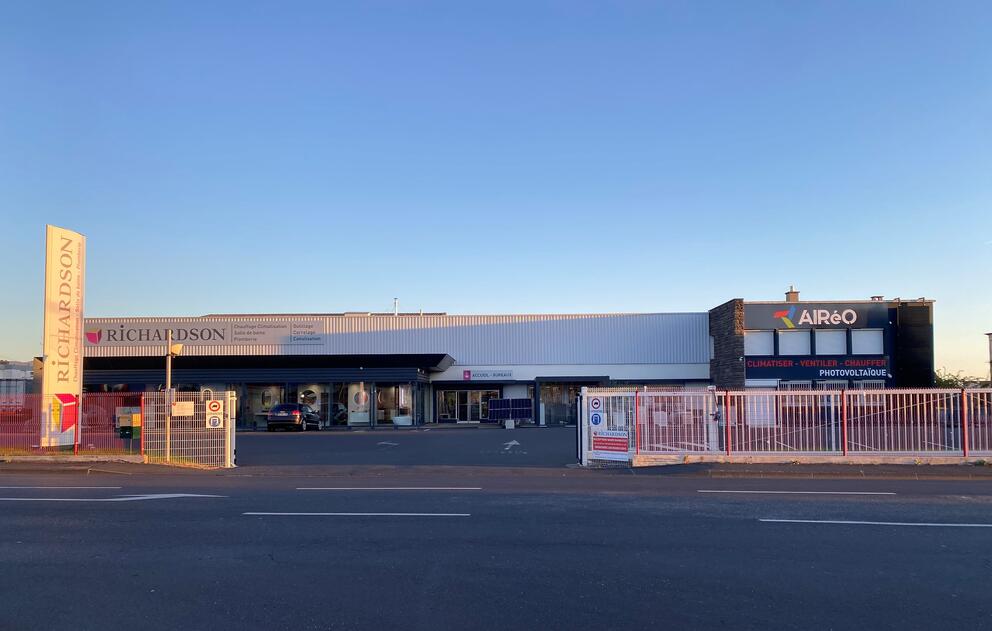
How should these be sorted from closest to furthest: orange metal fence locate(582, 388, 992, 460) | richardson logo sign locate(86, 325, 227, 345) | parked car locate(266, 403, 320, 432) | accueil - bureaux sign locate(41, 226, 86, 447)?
1. orange metal fence locate(582, 388, 992, 460)
2. accueil - bureaux sign locate(41, 226, 86, 447)
3. parked car locate(266, 403, 320, 432)
4. richardson logo sign locate(86, 325, 227, 345)

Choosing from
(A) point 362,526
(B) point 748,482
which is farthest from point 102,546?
(B) point 748,482

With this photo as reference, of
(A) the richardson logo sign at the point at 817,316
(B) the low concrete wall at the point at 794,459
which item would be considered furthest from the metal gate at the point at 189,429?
(A) the richardson logo sign at the point at 817,316

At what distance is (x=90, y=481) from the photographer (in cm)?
1700

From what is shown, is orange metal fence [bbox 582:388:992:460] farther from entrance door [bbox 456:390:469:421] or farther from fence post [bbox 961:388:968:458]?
entrance door [bbox 456:390:469:421]

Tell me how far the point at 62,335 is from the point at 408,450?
10606 mm

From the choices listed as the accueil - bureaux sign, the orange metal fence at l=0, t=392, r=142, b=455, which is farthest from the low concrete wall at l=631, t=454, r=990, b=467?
the accueil - bureaux sign

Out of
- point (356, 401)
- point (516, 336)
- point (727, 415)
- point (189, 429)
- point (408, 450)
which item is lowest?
point (408, 450)

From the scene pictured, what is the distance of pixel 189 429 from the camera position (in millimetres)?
20266

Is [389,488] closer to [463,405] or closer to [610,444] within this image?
[610,444]

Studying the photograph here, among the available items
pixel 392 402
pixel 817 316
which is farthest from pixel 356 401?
pixel 817 316

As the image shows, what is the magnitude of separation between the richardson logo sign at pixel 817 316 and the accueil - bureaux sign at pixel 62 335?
111 feet

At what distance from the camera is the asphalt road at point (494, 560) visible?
653 cm

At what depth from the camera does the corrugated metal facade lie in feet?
167

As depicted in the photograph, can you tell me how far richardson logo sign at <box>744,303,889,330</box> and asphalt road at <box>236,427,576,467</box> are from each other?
16581 mm
